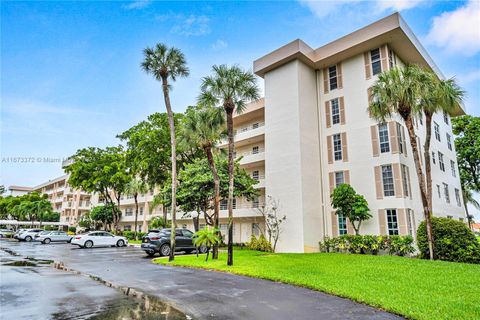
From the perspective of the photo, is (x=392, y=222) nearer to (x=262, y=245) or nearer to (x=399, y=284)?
(x=262, y=245)

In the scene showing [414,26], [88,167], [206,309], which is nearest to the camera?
[206,309]

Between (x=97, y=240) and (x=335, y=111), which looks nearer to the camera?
(x=335, y=111)

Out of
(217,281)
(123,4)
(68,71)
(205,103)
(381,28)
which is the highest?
(381,28)

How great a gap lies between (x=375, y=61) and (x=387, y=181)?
8.91m

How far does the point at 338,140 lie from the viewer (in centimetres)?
2370

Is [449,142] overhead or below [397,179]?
overhead

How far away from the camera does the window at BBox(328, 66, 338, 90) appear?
81.6ft

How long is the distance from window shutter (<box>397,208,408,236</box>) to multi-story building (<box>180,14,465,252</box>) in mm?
56

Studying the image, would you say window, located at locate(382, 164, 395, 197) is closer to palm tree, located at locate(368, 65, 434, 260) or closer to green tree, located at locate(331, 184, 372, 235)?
Answer: green tree, located at locate(331, 184, 372, 235)

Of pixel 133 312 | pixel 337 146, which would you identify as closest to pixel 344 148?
pixel 337 146

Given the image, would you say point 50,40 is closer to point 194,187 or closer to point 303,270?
point 194,187

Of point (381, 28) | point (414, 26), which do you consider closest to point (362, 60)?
point (381, 28)

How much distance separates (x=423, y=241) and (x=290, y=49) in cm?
1626

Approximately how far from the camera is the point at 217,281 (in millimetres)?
10836
